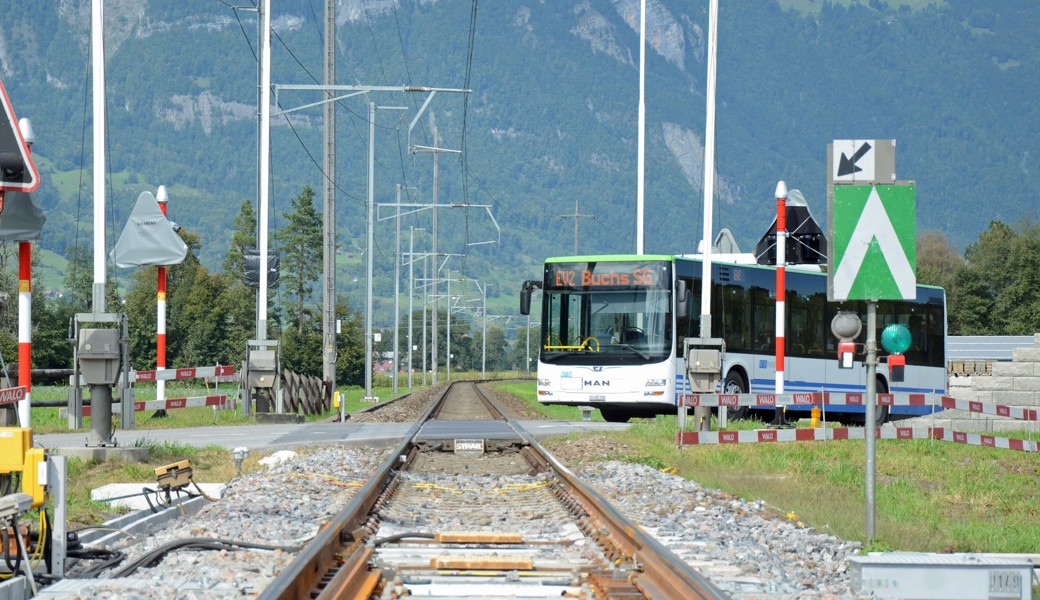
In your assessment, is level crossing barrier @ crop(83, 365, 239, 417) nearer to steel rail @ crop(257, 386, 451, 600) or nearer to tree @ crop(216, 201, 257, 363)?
steel rail @ crop(257, 386, 451, 600)

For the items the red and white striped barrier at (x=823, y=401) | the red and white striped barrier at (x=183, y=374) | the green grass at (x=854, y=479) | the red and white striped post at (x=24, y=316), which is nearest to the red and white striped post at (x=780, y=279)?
the green grass at (x=854, y=479)

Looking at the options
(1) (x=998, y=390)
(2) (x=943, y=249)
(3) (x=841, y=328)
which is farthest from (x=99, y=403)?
(2) (x=943, y=249)

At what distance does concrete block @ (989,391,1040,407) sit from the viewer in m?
25.5

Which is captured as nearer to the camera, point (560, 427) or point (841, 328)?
point (841, 328)

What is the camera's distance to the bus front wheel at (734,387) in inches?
1088

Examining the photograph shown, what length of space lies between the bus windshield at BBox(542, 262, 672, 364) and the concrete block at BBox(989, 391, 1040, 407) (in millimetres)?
6151

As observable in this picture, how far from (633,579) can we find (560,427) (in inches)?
668

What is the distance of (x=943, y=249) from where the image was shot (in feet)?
429

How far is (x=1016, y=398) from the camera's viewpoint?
25828 mm

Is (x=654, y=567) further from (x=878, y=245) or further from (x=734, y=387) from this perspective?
(x=734, y=387)

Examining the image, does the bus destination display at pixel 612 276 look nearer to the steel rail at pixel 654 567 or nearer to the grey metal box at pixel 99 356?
the grey metal box at pixel 99 356

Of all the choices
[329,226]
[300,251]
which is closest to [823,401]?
[329,226]

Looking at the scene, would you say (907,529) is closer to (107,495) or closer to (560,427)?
(107,495)

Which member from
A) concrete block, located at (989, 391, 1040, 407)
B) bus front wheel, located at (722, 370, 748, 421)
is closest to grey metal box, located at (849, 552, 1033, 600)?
concrete block, located at (989, 391, 1040, 407)
